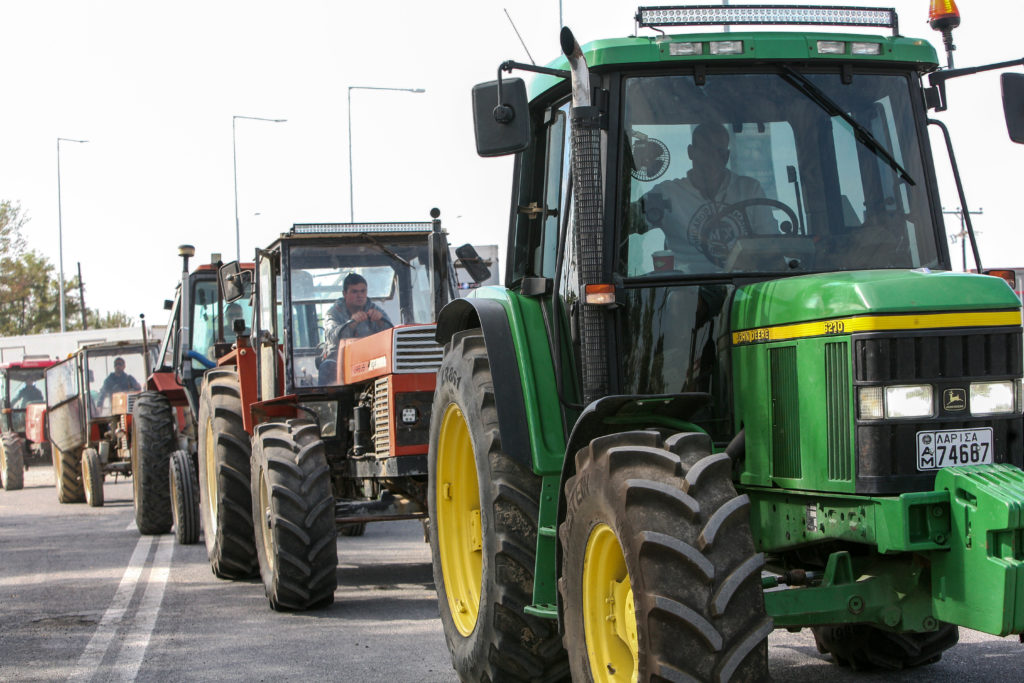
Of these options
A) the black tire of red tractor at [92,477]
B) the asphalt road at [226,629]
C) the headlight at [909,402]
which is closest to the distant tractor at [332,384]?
the asphalt road at [226,629]

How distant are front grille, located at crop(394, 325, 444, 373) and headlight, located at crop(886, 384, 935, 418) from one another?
16.1 ft

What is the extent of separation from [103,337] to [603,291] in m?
44.6

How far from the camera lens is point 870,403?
14.4ft

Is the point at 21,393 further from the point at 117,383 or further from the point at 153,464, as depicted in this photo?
the point at 153,464

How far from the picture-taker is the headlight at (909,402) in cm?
439

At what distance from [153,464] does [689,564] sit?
36.2 feet

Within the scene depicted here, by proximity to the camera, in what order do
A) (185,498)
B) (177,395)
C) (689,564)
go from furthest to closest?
(177,395) < (185,498) < (689,564)

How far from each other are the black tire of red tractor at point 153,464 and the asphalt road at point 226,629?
1161mm

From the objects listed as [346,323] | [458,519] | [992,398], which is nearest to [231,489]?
[346,323]

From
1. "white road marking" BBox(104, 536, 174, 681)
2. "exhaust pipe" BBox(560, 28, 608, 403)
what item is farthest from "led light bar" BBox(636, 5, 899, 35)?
"white road marking" BBox(104, 536, 174, 681)

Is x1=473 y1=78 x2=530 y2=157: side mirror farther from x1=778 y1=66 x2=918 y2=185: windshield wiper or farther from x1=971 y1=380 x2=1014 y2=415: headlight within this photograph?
x1=971 y1=380 x2=1014 y2=415: headlight

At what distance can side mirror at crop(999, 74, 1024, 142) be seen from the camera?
522cm

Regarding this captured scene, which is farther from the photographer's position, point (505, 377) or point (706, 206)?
point (505, 377)

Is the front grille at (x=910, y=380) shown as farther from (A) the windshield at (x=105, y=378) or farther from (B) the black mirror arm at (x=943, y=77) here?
(A) the windshield at (x=105, y=378)
